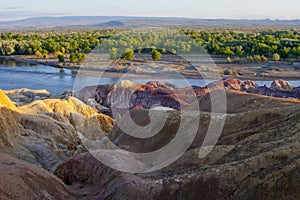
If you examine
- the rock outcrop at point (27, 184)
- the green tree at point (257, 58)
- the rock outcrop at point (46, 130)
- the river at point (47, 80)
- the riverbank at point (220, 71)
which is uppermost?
the rock outcrop at point (27, 184)

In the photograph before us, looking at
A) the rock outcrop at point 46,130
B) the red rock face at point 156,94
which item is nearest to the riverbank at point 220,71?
the red rock face at point 156,94

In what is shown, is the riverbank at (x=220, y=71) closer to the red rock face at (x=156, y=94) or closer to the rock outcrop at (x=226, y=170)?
the red rock face at (x=156, y=94)

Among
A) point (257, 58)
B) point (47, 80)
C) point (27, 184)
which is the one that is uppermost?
point (27, 184)

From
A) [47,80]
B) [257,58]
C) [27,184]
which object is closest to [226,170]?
[27,184]

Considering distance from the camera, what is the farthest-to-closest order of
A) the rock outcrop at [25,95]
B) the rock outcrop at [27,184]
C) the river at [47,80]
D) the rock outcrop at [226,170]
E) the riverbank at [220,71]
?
the riverbank at [220,71], the river at [47,80], the rock outcrop at [25,95], the rock outcrop at [27,184], the rock outcrop at [226,170]

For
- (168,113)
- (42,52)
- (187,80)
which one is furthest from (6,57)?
(168,113)

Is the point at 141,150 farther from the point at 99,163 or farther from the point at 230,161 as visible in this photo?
the point at 230,161

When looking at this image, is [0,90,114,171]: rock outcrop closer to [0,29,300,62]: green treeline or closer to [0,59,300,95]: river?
[0,59,300,95]: river

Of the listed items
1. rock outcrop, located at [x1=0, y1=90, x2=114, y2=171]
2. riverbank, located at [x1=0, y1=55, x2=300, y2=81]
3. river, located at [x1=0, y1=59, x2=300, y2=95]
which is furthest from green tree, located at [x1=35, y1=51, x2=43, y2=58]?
rock outcrop, located at [x1=0, y1=90, x2=114, y2=171]

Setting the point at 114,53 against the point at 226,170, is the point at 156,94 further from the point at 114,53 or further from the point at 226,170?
the point at 114,53
